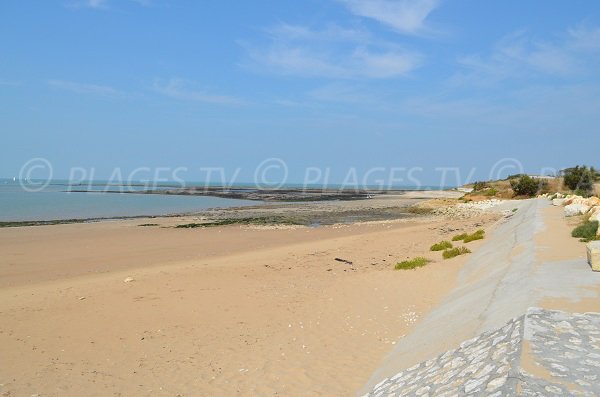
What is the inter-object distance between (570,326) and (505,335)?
2.50 feet

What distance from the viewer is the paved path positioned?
6.52 metres

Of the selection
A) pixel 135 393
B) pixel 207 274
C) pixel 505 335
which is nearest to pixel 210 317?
pixel 135 393

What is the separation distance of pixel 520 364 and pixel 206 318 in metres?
7.68

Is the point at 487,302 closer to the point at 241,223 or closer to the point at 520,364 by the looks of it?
the point at 520,364

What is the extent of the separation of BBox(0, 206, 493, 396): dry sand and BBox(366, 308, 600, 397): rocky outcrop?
173cm

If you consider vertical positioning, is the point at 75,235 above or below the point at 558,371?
below

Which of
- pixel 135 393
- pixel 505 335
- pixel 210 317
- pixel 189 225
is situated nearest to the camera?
pixel 505 335

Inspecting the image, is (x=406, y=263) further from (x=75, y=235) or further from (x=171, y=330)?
(x=75, y=235)

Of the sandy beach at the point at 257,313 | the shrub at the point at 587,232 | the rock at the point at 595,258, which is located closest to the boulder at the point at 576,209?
the sandy beach at the point at 257,313

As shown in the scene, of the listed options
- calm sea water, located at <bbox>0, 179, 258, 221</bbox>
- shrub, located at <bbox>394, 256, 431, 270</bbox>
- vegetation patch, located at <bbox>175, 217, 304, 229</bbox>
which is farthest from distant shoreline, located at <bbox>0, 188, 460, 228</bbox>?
shrub, located at <bbox>394, 256, 431, 270</bbox>

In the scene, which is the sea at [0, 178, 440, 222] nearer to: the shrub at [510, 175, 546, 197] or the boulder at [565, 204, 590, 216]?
the shrub at [510, 175, 546, 197]

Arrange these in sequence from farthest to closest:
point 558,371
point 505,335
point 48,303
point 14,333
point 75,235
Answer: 1. point 75,235
2. point 48,303
3. point 14,333
4. point 505,335
5. point 558,371

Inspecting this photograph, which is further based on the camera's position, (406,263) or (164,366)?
(406,263)

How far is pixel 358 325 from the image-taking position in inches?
395
